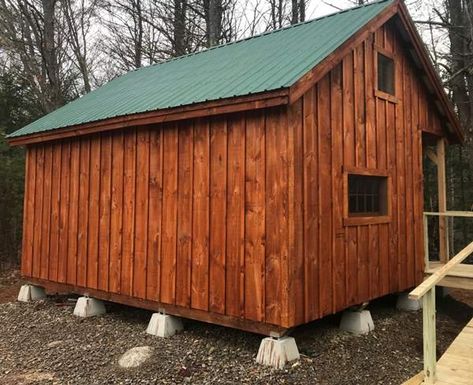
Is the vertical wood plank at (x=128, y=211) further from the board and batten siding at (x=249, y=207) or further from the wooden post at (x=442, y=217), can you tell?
the wooden post at (x=442, y=217)

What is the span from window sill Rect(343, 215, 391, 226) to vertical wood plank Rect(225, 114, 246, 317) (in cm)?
141

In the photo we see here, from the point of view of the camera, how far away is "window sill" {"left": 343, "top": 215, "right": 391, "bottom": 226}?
5.85 m

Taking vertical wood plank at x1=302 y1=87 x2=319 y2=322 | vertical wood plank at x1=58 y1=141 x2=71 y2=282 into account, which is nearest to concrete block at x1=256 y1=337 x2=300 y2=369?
vertical wood plank at x1=302 y1=87 x2=319 y2=322

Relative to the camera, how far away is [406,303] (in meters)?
7.50

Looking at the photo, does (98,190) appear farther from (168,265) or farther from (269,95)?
(269,95)

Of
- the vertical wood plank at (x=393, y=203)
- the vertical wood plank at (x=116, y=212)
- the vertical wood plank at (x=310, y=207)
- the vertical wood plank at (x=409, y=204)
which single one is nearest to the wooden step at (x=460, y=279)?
the vertical wood plank at (x=409, y=204)

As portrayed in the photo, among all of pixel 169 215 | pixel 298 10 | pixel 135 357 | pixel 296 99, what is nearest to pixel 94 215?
pixel 169 215

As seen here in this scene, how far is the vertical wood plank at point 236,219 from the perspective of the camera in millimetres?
5270

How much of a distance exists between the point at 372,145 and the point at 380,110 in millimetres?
622

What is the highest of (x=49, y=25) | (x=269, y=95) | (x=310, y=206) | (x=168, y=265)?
(x=49, y=25)

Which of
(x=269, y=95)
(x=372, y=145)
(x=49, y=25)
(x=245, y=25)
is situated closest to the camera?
(x=269, y=95)

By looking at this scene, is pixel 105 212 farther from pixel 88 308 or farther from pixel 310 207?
pixel 310 207

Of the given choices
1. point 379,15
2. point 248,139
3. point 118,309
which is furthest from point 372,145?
point 118,309

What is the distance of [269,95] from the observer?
470cm
